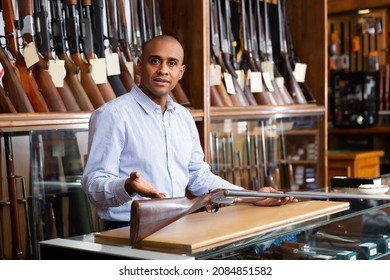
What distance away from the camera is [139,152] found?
2.37 meters

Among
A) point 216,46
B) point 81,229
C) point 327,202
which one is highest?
point 216,46

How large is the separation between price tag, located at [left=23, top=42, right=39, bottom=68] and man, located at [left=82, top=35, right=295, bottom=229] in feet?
2.43

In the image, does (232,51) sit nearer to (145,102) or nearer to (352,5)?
(145,102)

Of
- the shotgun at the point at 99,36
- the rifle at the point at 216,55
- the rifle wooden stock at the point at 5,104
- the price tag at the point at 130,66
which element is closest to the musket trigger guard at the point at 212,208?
the rifle wooden stock at the point at 5,104

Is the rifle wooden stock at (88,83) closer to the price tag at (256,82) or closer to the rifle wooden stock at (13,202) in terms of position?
the rifle wooden stock at (13,202)

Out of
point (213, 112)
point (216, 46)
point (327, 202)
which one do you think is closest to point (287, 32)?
point (216, 46)

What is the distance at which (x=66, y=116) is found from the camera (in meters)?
2.87

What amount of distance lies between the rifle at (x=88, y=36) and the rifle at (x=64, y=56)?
103mm

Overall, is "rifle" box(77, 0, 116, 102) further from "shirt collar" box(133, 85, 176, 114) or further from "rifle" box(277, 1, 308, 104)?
"rifle" box(277, 1, 308, 104)

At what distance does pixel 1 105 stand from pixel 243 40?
6.60 ft

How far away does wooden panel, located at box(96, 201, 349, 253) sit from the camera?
1.56 meters

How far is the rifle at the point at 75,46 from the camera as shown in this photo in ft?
10.3

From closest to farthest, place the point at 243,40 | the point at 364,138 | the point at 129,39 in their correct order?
the point at 129,39 → the point at 243,40 → the point at 364,138

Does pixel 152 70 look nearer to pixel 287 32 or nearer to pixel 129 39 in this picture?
pixel 129 39
